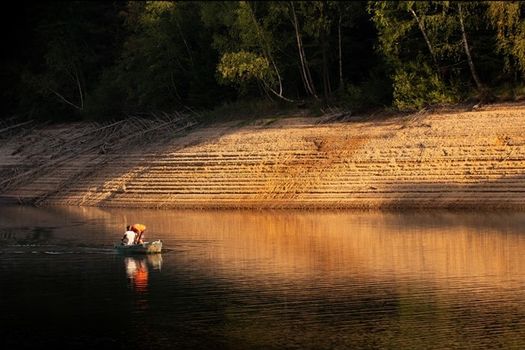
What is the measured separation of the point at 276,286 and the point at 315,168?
24.1m

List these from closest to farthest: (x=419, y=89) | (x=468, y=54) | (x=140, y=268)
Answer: (x=140, y=268)
(x=468, y=54)
(x=419, y=89)

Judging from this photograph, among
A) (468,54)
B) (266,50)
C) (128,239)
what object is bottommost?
(128,239)

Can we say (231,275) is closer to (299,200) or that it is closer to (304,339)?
(304,339)

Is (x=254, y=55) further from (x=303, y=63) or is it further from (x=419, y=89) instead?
(x=419, y=89)

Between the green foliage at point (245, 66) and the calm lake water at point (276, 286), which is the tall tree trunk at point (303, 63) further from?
the calm lake water at point (276, 286)

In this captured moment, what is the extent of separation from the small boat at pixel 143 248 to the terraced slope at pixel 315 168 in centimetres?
1460

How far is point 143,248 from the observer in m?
33.8

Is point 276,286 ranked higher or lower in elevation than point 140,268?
lower

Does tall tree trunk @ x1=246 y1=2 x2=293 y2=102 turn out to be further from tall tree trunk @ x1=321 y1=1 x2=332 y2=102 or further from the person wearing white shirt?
the person wearing white shirt

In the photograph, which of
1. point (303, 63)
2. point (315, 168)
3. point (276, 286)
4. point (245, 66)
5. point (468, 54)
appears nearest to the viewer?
point (276, 286)

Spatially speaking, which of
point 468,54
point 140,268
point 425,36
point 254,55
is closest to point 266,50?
point 254,55

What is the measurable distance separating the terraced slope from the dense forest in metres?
2.94

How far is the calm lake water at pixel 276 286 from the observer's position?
814 inches

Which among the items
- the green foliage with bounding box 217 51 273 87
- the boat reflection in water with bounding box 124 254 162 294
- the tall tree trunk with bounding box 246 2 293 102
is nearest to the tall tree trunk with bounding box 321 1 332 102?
the tall tree trunk with bounding box 246 2 293 102
